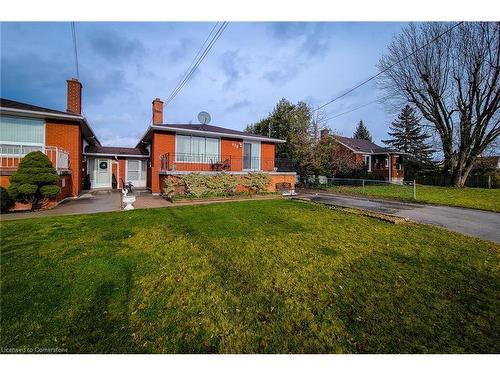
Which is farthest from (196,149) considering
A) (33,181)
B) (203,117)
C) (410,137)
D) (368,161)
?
(410,137)

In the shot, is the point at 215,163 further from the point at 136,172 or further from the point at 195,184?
the point at 136,172

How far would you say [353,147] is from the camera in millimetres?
30859

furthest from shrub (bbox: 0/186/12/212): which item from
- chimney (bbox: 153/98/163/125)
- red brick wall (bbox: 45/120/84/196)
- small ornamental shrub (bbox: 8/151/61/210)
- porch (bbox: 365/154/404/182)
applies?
porch (bbox: 365/154/404/182)

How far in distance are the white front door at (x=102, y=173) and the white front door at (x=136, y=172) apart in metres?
1.53

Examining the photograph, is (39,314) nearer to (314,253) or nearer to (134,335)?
(134,335)

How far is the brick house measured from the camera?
29798 mm

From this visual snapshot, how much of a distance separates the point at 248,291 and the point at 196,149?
14233 millimetres

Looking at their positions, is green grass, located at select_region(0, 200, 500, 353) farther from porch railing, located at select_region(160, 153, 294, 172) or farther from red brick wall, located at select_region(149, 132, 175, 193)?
red brick wall, located at select_region(149, 132, 175, 193)

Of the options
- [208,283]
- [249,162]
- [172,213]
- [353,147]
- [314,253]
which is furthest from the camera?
[353,147]

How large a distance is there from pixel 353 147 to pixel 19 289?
109ft

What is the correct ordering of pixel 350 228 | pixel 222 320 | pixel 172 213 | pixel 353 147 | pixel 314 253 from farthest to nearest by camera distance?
1. pixel 353 147
2. pixel 172 213
3. pixel 350 228
4. pixel 314 253
5. pixel 222 320

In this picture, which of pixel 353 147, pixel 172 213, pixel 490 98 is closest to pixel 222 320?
pixel 172 213

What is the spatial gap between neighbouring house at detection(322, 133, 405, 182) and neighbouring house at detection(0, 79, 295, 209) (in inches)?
621

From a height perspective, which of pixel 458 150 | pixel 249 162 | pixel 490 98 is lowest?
pixel 249 162
